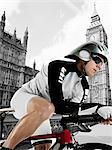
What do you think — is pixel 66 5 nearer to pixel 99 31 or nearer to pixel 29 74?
pixel 29 74

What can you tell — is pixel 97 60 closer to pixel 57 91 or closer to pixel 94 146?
pixel 57 91

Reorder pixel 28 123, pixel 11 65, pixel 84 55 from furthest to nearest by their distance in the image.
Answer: pixel 11 65 → pixel 84 55 → pixel 28 123

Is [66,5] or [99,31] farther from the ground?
[99,31]

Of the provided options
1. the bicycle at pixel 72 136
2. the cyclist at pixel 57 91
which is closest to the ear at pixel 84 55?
the cyclist at pixel 57 91

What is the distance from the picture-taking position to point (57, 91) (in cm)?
87

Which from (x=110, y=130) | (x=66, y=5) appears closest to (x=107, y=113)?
(x=110, y=130)

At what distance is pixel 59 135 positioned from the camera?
92cm

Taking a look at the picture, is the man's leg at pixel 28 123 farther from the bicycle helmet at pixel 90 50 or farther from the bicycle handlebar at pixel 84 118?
the bicycle helmet at pixel 90 50

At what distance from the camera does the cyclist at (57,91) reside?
0.82 m

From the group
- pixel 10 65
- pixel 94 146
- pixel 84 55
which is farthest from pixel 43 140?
pixel 10 65

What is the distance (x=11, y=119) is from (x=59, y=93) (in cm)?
62

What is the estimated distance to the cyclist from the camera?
2.70ft

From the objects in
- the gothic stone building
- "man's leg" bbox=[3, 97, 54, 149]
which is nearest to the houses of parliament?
the gothic stone building

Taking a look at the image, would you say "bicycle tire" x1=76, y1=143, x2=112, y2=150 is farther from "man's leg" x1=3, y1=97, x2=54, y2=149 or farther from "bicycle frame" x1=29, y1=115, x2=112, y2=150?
"man's leg" x1=3, y1=97, x2=54, y2=149
